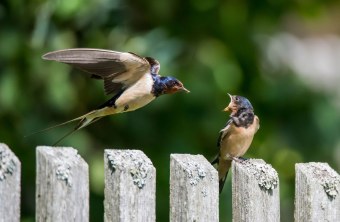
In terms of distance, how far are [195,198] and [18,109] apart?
2.83m

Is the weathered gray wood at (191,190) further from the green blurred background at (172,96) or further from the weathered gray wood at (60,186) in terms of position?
the green blurred background at (172,96)

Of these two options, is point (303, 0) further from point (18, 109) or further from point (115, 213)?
point (115, 213)

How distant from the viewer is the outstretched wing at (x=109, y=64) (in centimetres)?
315

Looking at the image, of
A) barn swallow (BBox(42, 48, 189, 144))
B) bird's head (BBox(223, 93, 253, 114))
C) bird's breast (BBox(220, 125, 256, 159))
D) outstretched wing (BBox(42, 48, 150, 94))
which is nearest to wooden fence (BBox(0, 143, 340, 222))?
outstretched wing (BBox(42, 48, 150, 94))

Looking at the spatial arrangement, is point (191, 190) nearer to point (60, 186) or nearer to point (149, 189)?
point (149, 189)

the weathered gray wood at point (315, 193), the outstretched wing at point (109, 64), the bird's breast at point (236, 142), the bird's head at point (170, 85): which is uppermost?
the outstretched wing at point (109, 64)

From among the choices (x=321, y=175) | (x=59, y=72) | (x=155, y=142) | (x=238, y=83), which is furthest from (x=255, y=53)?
(x=321, y=175)

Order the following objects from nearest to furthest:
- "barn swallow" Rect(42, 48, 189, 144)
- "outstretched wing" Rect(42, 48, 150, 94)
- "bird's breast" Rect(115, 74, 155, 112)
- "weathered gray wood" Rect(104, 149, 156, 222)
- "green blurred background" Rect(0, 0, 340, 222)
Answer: "weathered gray wood" Rect(104, 149, 156, 222)
"outstretched wing" Rect(42, 48, 150, 94)
"barn swallow" Rect(42, 48, 189, 144)
"bird's breast" Rect(115, 74, 155, 112)
"green blurred background" Rect(0, 0, 340, 222)

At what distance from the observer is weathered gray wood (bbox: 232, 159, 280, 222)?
2.79 m

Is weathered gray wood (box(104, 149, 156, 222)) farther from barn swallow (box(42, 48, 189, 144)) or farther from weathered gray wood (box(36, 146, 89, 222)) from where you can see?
barn swallow (box(42, 48, 189, 144))

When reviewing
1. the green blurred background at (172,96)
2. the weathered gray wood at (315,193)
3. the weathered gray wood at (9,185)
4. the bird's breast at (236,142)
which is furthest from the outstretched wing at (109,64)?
the green blurred background at (172,96)

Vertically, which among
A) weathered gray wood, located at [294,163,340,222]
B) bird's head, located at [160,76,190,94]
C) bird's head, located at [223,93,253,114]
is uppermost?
bird's head, located at [160,76,190,94]

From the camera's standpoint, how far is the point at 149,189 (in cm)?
259

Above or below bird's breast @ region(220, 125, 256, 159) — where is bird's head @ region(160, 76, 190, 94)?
above
